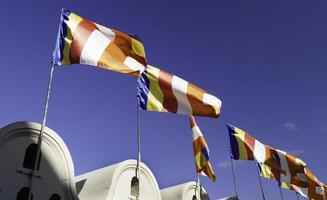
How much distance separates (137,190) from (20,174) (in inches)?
326

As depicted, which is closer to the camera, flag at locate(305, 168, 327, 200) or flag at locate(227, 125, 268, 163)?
flag at locate(227, 125, 268, 163)

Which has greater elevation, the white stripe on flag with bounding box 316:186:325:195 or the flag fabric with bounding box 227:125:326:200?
the flag fabric with bounding box 227:125:326:200

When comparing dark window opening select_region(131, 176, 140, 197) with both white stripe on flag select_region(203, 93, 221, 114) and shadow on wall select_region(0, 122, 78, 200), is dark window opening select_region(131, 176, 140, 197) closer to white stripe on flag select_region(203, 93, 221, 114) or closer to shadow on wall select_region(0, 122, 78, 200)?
shadow on wall select_region(0, 122, 78, 200)

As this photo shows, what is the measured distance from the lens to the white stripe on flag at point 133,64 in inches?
674

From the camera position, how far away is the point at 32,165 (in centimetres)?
1820

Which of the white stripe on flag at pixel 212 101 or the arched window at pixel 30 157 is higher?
the white stripe on flag at pixel 212 101

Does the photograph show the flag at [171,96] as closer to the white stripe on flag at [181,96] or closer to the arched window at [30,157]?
the white stripe on flag at [181,96]

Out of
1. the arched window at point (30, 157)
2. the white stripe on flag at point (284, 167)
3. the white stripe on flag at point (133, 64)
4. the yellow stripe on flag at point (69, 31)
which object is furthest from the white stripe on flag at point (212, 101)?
the white stripe on flag at point (284, 167)

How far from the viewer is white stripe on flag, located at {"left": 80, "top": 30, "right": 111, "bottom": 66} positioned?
50.9 feet

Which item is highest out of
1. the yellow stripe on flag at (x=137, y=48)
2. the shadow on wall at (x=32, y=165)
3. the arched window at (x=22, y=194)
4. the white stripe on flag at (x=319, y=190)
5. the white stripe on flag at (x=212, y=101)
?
the yellow stripe on flag at (x=137, y=48)

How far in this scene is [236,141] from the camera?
2528 cm

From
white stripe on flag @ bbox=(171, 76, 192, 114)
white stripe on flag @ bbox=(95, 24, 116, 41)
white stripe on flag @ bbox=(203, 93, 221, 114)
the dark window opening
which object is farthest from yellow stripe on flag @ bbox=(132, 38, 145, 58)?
the dark window opening

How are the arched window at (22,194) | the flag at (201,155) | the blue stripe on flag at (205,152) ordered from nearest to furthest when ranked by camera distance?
the arched window at (22,194), the flag at (201,155), the blue stripe on flag at (205,152)

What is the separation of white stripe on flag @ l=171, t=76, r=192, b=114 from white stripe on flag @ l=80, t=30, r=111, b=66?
12.4 feet
